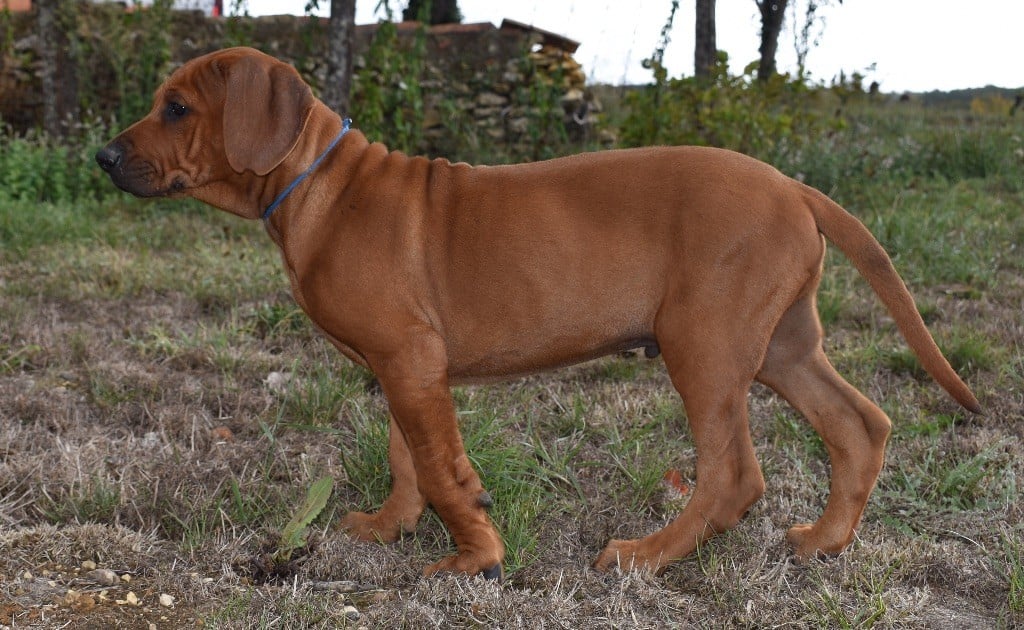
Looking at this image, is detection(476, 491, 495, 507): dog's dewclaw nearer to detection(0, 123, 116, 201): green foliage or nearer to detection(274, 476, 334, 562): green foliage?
detection(274, 476, 334, 562): green foliage

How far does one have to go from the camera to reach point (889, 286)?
8.96 feet

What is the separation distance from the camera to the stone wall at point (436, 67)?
30.3 ft

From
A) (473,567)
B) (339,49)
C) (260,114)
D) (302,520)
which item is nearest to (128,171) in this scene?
(260,114)

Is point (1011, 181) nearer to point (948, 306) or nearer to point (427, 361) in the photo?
point (948, 306)

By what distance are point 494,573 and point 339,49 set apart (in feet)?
20.0

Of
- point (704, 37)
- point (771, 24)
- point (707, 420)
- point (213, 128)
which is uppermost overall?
point (771, 24)

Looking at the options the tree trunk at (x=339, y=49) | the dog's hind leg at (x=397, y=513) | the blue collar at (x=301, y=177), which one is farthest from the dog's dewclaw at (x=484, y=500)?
the tree trunk at (x=339, y=49)

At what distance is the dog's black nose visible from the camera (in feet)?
9.30

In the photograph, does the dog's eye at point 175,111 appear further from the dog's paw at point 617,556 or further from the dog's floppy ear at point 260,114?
the dog's paw at point 617,556

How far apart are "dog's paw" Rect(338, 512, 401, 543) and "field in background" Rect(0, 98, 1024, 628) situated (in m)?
0.07

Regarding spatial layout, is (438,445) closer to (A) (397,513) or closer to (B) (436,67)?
(A) (397,513)

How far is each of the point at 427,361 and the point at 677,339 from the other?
0.70 metres

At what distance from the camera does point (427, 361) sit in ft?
9.00

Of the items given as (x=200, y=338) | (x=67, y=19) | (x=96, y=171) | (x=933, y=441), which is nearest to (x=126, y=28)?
(x=67, y=19)
